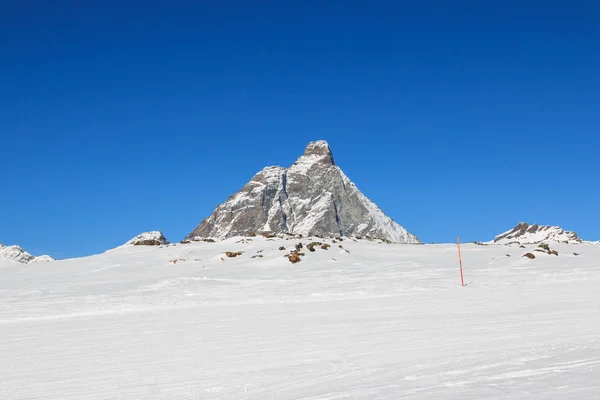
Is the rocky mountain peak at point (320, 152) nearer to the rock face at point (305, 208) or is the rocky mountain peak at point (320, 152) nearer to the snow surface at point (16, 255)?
the rock face at point (305, 208)

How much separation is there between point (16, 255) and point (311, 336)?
5530 cm

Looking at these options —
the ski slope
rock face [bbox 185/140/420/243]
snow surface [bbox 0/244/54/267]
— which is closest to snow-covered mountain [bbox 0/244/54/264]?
snow surface [bbox 0/244/54/267]

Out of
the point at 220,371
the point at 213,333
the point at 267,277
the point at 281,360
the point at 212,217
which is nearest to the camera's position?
the point at 220,371

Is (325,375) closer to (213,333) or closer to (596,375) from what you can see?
(596,375)

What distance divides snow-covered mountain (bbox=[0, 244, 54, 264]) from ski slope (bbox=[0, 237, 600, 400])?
34168 mm

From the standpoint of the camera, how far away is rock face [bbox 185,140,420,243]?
5059 inches

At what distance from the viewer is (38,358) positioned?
28.2ft

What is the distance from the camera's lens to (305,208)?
145 meters

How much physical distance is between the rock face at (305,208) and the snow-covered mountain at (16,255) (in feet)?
198

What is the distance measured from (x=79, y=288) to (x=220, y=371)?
14.9 metres

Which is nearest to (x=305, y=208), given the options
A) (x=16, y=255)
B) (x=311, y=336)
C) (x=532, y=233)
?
(x=532, y=233)

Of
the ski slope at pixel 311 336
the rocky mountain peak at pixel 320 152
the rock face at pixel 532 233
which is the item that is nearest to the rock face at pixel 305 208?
the rocky mountain peak at pixel 320 152

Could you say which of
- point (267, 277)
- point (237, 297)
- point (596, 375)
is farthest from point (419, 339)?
point (267, 277)

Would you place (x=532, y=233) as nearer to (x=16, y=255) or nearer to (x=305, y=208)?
(x=16, y=255)
